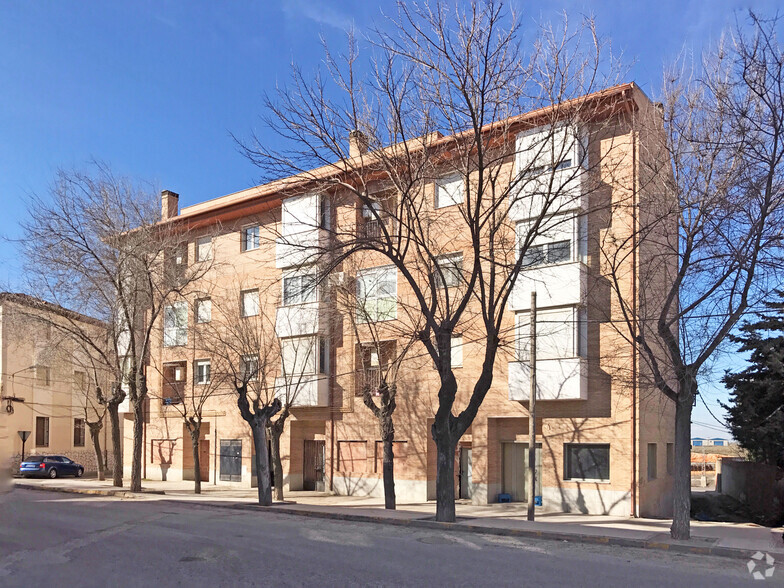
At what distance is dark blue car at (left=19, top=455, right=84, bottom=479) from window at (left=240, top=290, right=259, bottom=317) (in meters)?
14.3

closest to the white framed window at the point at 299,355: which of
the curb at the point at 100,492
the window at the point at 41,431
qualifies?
the curb at the point at 100,492

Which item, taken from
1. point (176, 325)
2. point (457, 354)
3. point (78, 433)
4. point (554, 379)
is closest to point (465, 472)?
point (457, 354)

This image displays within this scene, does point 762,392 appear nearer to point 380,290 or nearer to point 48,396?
point 380,290

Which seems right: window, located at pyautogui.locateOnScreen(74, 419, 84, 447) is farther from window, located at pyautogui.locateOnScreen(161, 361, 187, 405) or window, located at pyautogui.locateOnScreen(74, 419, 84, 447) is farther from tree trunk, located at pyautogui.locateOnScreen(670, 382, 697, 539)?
tree trunk, located at pyautogui.locateOnScreen(670, 382, 697, 539)

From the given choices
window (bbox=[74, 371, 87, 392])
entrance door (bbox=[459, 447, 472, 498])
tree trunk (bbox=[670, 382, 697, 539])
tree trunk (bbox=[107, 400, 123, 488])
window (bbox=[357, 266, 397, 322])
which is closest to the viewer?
tree trunk (bbox=[670, 382, 697, 539])

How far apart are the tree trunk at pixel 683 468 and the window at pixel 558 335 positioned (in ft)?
22.4

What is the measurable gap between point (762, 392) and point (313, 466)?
16.5 m

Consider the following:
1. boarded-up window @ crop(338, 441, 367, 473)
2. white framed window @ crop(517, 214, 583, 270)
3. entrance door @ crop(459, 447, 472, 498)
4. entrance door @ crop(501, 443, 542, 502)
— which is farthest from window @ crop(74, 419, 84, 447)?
white framed window @ crop(517, 214, 583, 270)

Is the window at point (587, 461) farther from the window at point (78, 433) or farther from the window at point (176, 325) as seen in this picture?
the window at point (78, 433)

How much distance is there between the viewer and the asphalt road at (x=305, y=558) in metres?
9.92

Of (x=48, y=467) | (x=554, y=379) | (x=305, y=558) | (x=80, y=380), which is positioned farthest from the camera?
(x=80, y=380)

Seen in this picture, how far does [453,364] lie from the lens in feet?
80.8

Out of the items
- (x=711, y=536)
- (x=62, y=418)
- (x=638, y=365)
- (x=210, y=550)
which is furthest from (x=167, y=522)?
(x=62, y=418)

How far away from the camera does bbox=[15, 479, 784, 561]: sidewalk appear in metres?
13.4
